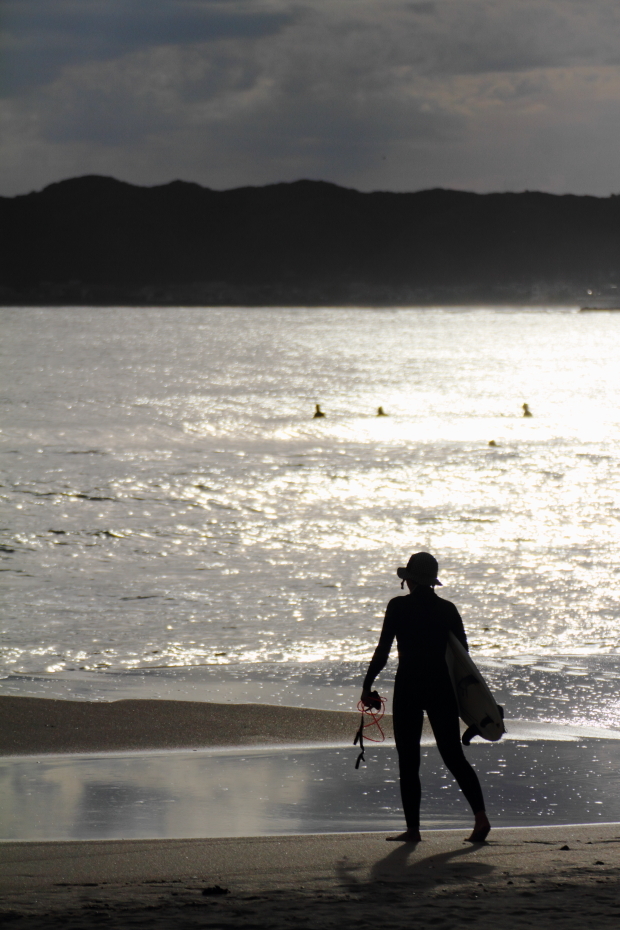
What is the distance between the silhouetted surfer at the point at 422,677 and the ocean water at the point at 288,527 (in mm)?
5521

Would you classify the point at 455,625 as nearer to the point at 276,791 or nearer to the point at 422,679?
the point at 422,679

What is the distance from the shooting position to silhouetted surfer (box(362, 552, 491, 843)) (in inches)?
235

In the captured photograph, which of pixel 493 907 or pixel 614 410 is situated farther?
pixel 614 410

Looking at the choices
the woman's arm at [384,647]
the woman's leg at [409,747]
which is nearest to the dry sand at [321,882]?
the woman's leg at [409,747]

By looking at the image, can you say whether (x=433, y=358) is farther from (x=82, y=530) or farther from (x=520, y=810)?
(x=520, y=810)

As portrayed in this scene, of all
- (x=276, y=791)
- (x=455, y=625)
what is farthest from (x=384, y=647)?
(x=276, y=791)

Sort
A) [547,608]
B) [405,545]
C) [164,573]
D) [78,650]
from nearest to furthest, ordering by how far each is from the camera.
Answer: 1. [78,650]
2. [547,608]
3. [164,573]
4. [405,545]

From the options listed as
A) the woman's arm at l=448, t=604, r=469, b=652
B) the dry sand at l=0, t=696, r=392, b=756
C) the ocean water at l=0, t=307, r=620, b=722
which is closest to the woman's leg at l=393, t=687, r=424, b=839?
the woman's arm at l=448, t=604, r=469, b=652

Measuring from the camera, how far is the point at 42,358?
113000mm

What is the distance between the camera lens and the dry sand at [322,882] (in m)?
4.58

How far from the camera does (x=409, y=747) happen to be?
6.03 metres

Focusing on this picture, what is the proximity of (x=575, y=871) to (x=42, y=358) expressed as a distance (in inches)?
4390

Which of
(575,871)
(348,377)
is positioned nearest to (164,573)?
(575,871)

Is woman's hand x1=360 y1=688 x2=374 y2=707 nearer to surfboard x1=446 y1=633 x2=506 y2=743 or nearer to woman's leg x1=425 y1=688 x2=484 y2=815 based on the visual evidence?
woman's leg x1=425 y1=688 x2=484 y2=815
